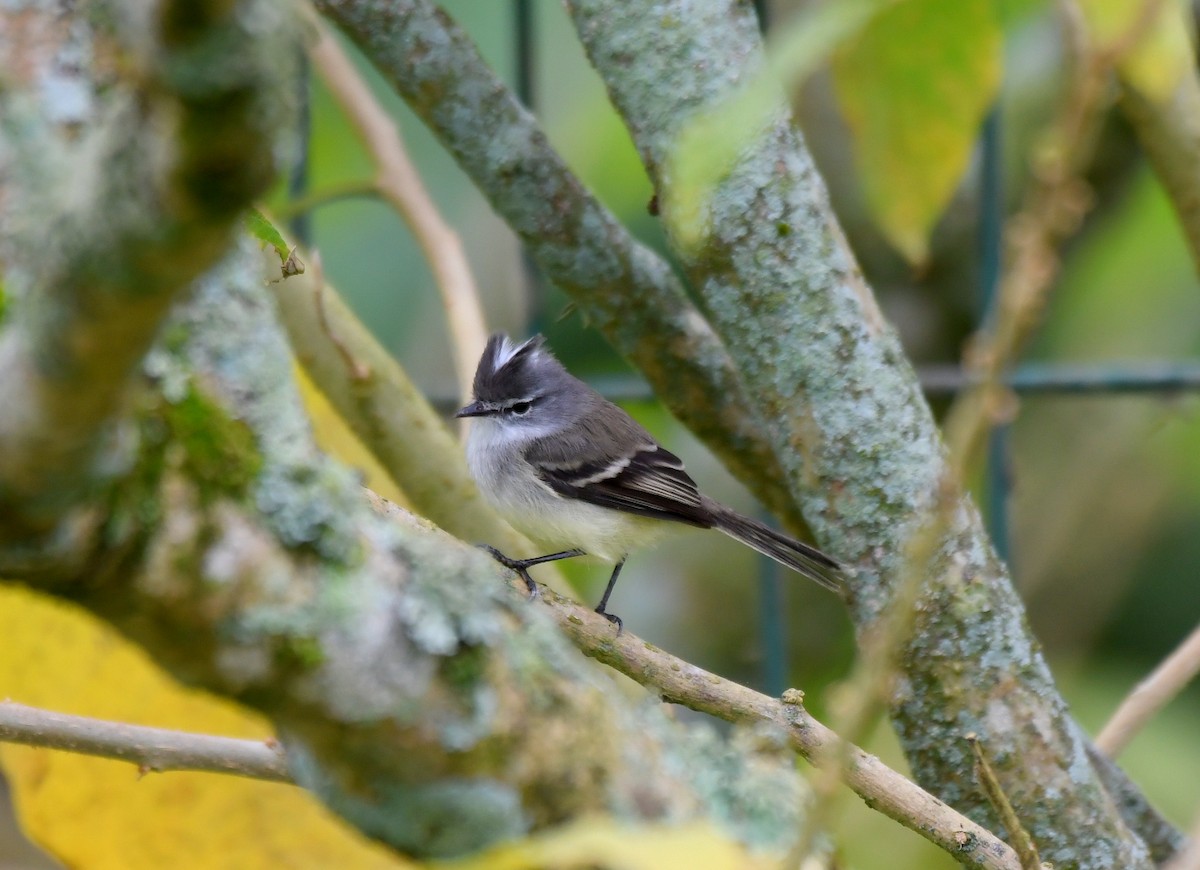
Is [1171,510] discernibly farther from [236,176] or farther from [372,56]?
[236,176]

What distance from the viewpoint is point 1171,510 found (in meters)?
5.00

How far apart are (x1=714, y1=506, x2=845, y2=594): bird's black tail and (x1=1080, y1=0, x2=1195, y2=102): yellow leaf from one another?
1.74 metres

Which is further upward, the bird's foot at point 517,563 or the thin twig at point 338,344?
the thin twig at point 338,344

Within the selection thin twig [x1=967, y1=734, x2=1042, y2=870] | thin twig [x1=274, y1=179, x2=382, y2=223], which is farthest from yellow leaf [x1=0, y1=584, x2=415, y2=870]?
thin twig [x1=967, y1=734, x2=1042, y2=870]

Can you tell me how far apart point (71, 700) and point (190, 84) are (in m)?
2.26

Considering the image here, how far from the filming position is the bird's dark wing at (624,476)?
3387 mm

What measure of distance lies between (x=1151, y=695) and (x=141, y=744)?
5.20 ft

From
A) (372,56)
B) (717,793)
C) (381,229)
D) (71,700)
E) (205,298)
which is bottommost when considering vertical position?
(71,700)

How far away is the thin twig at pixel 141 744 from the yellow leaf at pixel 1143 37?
131cm

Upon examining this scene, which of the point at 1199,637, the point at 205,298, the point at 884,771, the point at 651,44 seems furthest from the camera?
the point at 1199,637

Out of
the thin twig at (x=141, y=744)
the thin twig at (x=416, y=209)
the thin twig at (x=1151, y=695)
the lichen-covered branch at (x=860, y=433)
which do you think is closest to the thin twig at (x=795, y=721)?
the lichen-covered branch at (x=860, y=433)

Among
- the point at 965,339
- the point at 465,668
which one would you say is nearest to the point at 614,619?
the point at 465,668

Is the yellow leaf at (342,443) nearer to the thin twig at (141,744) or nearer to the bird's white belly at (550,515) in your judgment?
the bird's white belly at (550,515)

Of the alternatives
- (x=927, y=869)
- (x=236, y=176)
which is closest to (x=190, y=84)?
(x=236, y=176)
